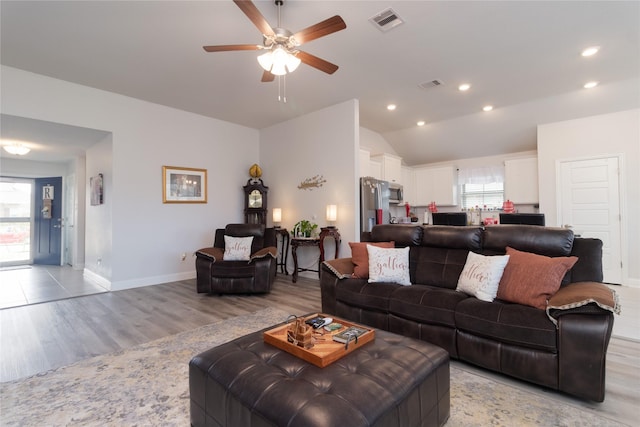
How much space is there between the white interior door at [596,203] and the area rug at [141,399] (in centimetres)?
436

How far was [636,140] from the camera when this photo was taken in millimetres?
4547

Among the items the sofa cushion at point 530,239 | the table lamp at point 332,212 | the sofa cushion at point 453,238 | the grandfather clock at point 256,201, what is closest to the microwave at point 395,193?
the table lamp at point 332,212

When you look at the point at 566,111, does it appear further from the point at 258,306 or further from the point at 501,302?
the point at 258,306

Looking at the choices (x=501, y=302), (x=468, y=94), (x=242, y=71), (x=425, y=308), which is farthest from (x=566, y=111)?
(x=242, y=71)

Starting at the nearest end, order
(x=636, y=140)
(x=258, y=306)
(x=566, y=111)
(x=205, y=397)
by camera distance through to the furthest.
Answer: (x=205, y=397), (x=258, y=306), (x=636, y=140), (x=566, y=111)

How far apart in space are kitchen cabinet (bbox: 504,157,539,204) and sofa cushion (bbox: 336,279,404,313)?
15.0 feet

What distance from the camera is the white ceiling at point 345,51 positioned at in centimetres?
272

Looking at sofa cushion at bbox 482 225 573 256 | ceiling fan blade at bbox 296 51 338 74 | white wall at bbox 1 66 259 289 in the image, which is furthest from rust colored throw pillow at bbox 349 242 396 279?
white wall at bbox 1 66 259 289

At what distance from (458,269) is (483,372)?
890 millimetres

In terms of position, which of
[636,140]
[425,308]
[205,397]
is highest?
[636,140]

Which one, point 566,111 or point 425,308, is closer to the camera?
point 425,308

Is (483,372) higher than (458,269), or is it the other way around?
(458,269)

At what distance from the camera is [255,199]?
6066mm

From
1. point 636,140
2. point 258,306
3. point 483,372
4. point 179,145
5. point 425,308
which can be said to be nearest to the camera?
point 483,372
